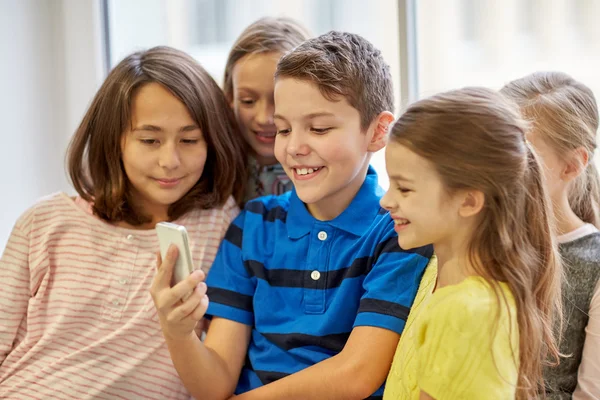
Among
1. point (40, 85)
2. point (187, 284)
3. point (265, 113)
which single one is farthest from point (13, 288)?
point (40, 85)

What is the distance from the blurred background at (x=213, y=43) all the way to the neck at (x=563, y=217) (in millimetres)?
453

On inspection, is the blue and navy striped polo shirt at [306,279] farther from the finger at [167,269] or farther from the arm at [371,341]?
the finger at [167,269]

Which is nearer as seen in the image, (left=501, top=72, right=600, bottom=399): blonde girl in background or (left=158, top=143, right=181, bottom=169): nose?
(left=501, top=72, right=600, bottom=399): blonde girl in background

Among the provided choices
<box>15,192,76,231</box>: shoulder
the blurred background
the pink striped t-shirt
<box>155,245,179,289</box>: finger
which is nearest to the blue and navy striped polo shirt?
the pink striped t-shirt

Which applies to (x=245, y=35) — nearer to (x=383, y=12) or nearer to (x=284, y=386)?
(x=383, y=12)

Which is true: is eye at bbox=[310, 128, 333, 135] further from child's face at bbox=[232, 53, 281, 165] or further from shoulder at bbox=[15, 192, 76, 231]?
shoulder at bbox=[15, 192, 76, 231]

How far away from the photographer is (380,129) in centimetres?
131

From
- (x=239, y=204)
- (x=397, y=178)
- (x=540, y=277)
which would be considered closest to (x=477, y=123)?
(x=397, y=178)

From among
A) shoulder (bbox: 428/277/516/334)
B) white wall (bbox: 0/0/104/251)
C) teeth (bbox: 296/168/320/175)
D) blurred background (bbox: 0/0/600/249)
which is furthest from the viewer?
white wall (bbox: 0/0/104/251)

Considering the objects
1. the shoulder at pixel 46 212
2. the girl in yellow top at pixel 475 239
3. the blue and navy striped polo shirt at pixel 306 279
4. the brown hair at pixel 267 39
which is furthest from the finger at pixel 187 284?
the brown hair at pixel 267 39

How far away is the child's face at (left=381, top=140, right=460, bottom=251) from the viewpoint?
1.03 m

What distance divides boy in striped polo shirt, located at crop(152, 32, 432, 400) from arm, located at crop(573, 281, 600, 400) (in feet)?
0.98

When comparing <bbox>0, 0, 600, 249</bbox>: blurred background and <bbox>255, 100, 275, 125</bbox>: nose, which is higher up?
<bbox>0, 0, 600, 249</bbox>: blurred background

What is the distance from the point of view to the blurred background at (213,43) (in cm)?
170
